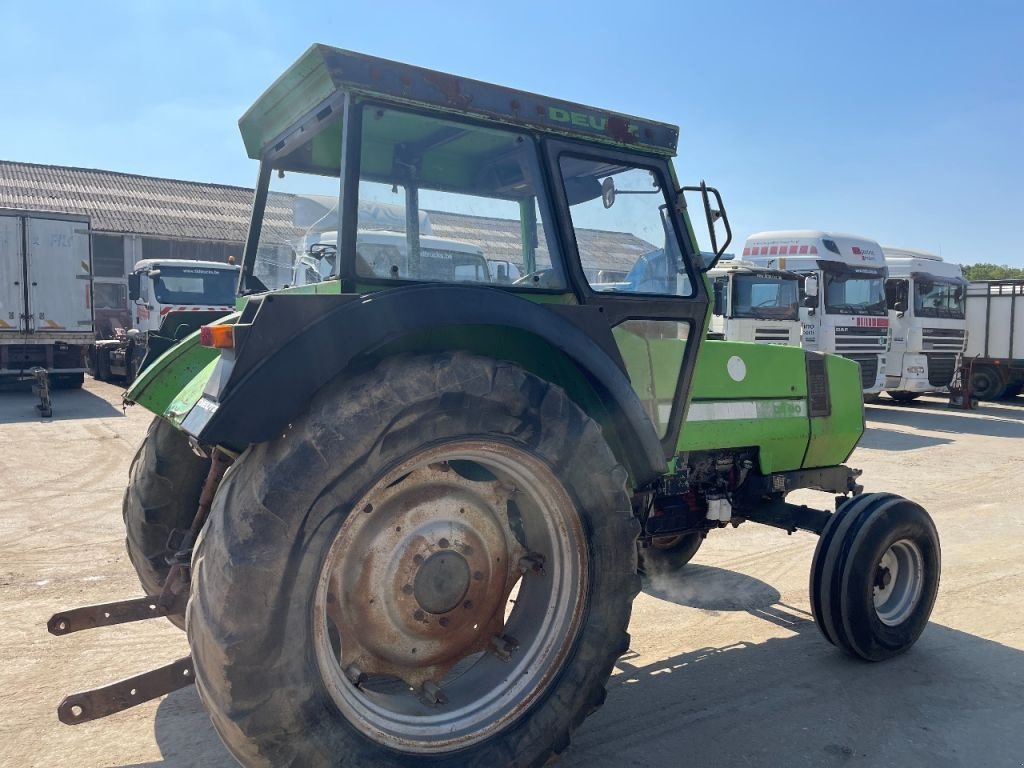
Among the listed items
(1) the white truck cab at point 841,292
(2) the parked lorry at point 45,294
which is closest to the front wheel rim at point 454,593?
(1) the white truck cab at point 841,292

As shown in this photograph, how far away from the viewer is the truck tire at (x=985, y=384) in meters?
18.0

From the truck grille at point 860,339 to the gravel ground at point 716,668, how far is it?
7.07 metres

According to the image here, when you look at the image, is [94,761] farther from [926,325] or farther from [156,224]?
[156,224]

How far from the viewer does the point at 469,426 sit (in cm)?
248

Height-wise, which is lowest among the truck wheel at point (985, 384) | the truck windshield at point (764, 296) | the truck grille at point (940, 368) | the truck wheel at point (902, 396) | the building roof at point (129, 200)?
the truck wheel at point (902, 396)

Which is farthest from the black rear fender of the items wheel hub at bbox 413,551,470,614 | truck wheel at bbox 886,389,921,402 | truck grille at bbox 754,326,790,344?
truck wheel at bbox 886,389,921,402

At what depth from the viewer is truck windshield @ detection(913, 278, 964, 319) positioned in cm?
1555

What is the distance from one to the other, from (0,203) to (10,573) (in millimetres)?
23667

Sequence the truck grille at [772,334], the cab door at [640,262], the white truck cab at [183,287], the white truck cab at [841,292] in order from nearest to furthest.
→ the cab door at [640,262]
the truck grille at [772,334]
the white truck cab at [841,292]
the white truck cab at [183,287]

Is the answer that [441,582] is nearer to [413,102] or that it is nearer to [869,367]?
[413,102]

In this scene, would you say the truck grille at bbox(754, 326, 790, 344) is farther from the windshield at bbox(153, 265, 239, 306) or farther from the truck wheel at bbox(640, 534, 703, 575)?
the windshield at bbox(153, 265, 239, 306)

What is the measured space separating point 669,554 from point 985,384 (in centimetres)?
1640

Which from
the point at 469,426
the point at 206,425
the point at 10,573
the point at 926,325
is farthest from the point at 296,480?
the point at 926,325

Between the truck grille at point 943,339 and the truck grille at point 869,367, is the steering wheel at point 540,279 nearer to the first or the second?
the truck grille at point 869,367
